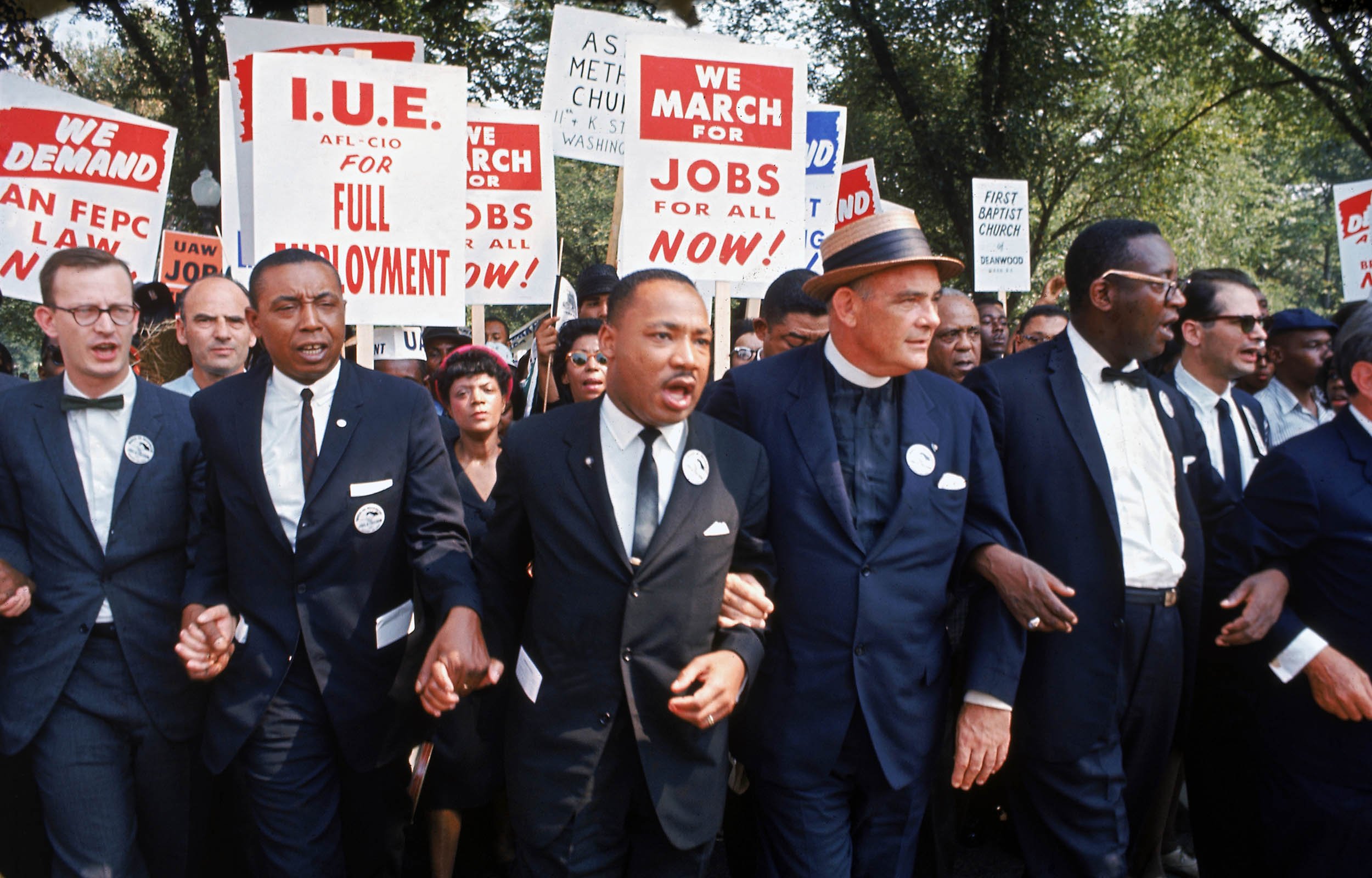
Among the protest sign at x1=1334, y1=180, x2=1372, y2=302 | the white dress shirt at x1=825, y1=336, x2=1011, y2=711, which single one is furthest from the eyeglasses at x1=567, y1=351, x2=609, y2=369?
the protest sign at x1=1334, y1=180, x2=1372, y2=302

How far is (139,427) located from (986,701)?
2.73 metres

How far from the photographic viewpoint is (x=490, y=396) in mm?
4789

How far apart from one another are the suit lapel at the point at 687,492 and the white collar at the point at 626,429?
3 cm

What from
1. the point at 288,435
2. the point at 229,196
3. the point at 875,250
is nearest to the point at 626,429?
the point at 875,250

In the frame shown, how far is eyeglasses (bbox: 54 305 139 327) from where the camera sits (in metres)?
3.31

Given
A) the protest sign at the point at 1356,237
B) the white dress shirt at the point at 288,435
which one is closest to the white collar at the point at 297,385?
the white dress shirt at the point at 288,435

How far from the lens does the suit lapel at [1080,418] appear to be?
3.24 meters

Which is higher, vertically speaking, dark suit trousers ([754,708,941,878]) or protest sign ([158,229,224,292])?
protest sign ([158,229,224,292])

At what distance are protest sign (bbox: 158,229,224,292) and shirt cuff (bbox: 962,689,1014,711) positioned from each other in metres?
8.65

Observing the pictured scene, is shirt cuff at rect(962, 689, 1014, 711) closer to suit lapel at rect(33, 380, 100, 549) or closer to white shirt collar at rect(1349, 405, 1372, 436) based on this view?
white shirt collar at rect(1349, 405, 1372, 436)

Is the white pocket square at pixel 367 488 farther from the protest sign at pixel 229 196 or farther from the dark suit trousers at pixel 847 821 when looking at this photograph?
the protest sign at pixel 229 196

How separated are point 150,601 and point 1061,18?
1869 centimetres

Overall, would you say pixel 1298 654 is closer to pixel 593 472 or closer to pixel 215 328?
pixel 593 472

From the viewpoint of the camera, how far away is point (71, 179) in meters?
6.46
